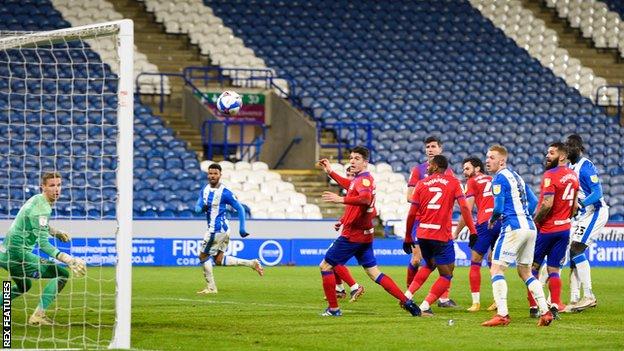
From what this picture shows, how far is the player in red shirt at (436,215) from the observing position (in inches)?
569

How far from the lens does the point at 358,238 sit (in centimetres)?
1473

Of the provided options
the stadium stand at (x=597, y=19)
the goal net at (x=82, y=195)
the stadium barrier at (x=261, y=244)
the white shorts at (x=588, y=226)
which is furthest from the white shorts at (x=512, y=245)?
the stadium stand at (x=597, y=19)

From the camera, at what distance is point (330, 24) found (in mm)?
36750

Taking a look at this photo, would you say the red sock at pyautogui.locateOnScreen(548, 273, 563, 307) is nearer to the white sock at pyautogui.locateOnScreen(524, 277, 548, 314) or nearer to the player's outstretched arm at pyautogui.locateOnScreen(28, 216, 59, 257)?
the white sock at pyautogui.locateOnScreen(524, 277, 548, 314)

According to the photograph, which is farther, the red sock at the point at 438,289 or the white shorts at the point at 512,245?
the red sock at the point at 438,289

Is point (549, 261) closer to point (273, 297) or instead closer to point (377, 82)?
point (273, 297)

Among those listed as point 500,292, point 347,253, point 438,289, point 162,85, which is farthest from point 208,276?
point 162,85

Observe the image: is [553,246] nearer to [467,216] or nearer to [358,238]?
[467,216]

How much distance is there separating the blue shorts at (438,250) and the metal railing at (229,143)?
16.3 metres

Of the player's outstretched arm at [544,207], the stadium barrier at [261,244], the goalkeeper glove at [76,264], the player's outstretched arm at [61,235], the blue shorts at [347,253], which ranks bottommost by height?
the stadium barrier at [261,244]

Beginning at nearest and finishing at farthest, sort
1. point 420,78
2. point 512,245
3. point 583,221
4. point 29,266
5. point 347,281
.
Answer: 1. point 29,266
2. point 512,245
3. point 347,281
4. point 583,221
5. point 420,78

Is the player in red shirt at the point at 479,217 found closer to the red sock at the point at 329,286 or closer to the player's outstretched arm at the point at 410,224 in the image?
the player's outstretched arm at the point at 410,224

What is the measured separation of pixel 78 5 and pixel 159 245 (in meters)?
10.3

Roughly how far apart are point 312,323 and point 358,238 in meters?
1.49
